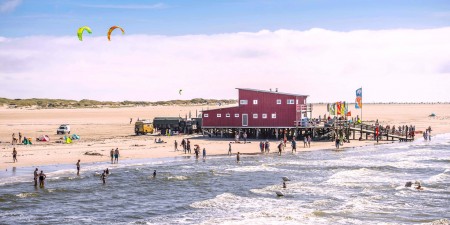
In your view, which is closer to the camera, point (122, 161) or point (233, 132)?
point (122, 161)

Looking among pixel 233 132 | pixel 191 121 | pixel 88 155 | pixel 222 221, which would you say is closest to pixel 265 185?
pixel 222 221

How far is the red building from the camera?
61781 mm

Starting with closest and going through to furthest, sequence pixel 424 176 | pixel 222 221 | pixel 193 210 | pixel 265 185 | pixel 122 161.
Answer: pixel 222 221, pixel 193 210, pixel 265 185, pixel 424 176, pixel 122 161

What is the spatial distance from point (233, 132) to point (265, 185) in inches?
1199

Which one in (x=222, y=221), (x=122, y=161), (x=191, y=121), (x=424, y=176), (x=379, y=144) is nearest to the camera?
(x=222, y=221)

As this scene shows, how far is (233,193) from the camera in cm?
3275

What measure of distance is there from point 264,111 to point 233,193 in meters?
30.4

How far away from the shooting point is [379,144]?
209ft

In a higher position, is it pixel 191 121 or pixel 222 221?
pixel 191 121

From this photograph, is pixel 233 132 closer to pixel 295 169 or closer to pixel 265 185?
pixel 295 169

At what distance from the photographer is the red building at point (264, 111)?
2432 inches

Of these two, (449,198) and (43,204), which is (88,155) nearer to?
(43,204)

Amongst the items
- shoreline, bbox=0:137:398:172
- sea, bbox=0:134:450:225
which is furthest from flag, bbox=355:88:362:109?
sea, bbox=0:134:450:225

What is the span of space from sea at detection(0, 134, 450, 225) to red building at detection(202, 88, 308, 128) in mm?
13955
